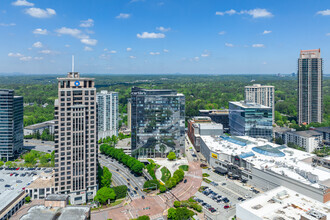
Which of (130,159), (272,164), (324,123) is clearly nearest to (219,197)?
(272,164)

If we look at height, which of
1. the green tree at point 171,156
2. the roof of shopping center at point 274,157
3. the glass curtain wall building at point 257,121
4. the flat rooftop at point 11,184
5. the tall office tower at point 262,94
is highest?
the tall office tower at point 262,94

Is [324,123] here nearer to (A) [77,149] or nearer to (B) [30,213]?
(A) [77,149]

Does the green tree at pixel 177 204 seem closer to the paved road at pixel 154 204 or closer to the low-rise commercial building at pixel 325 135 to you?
the paved road at pixel 154 204

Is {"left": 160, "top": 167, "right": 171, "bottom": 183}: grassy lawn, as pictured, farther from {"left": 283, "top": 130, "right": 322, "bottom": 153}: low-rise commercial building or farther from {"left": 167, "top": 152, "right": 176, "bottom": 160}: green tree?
{"left": 283, "top": 130, "right": 322, "bottom": 153}: low-rise commercial building

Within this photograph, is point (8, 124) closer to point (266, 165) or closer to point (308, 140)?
point (266, 165)

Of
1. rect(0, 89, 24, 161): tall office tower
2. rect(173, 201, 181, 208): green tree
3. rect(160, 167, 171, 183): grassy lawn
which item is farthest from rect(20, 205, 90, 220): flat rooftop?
rect(0, 89, 24, 161): tall office tower

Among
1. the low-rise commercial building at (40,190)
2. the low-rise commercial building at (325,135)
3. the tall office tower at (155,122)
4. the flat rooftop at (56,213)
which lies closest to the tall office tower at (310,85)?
the low-rise commercial building at (325,135)
